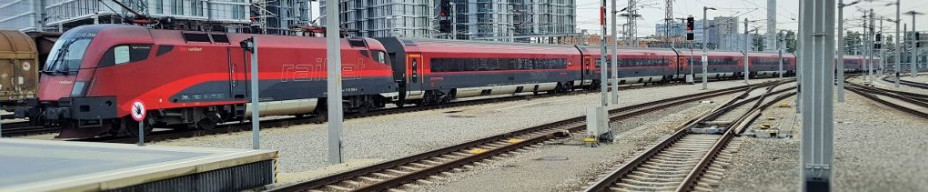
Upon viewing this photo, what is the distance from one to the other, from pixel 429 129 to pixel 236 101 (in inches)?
217

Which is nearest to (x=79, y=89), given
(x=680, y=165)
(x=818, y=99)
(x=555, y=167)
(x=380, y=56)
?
(x=380, y=56)

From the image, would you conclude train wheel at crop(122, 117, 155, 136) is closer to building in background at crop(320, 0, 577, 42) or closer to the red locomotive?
the red locomotive

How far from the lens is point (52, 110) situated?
56.2ft

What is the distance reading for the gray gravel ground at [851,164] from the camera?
617cm

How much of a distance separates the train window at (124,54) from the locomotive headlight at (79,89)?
22.6 inches

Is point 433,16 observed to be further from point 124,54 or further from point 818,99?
point 818,99

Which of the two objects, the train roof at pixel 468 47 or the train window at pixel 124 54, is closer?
the train window at pixel 124 54

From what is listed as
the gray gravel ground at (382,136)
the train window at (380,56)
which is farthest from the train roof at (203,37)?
the gray gravel ground at (382,136)

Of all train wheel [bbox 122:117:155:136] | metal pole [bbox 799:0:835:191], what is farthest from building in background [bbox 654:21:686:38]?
metal pole [bbox 799:0:835:191]

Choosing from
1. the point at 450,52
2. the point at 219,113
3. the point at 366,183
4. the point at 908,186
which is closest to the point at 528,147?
the point at 366,183

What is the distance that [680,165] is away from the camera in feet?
42.9

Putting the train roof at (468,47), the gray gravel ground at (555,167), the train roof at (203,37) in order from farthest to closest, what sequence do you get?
1. the train roof at (468,47)
2. the train roof at (203,37)
3. the gray gravel ground at (555,167)

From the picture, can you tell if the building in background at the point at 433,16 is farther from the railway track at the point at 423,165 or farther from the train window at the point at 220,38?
the railway track at the point at 423,165

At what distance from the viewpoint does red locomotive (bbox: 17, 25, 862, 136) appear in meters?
17.5
